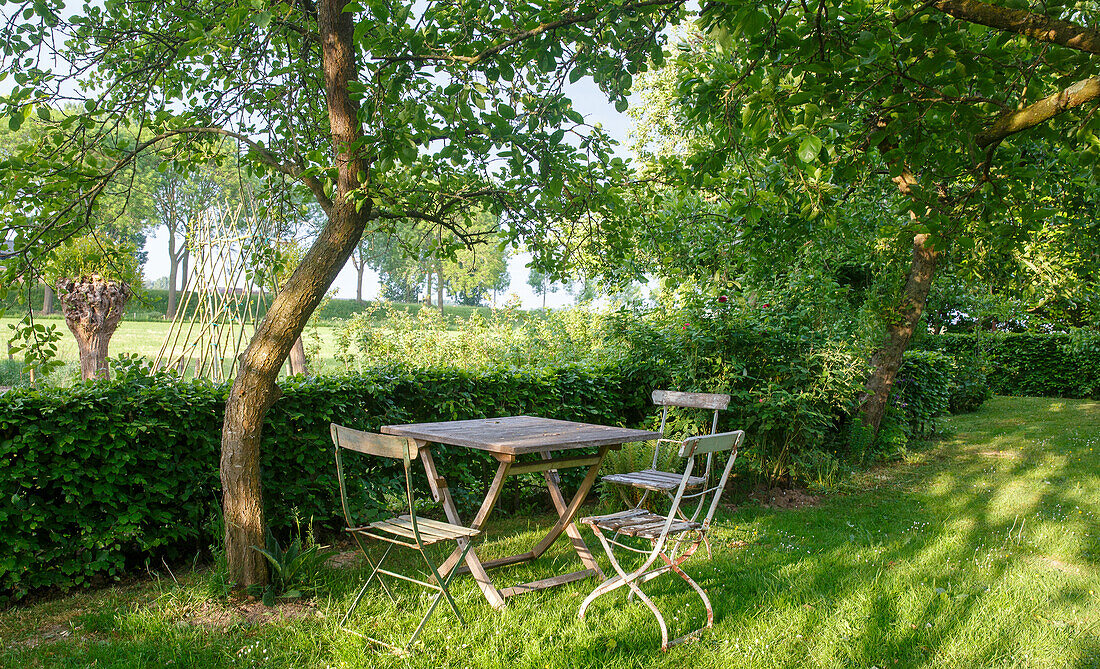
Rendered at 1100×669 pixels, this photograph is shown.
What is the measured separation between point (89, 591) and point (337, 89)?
3.31 m

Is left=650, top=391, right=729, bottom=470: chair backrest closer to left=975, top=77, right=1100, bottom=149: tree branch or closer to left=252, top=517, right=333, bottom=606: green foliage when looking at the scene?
left=975, top=77, right=1100, bottom=149: tree branch

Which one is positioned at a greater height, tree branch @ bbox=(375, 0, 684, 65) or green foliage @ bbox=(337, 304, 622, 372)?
tree branch @ bbox=(375, 0, 684, 65)

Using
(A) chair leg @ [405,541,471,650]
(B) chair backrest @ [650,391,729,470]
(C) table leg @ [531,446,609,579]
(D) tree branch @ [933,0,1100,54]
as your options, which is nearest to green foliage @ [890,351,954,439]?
(B) chair backrest @ [650,391,729,470]

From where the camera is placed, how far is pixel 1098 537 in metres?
5.43

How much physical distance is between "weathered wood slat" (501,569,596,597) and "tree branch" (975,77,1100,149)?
3331 mm

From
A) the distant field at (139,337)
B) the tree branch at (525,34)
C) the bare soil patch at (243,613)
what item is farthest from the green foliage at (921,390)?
the distant field at (139,337)

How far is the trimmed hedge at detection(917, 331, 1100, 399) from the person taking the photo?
16.0 meters

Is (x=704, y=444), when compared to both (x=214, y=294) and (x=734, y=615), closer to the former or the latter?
(x=734, y=615)

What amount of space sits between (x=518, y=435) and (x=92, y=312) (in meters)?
7.77

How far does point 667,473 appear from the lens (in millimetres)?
5715

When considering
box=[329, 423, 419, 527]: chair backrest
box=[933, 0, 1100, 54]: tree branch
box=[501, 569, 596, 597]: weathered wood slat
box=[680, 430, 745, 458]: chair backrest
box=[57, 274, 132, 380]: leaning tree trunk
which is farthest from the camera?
box=[57, 274, 132, 380]: leaning tree trunk

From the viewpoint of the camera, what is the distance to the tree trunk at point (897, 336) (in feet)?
27.4

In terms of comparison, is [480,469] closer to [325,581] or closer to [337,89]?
[325,581]

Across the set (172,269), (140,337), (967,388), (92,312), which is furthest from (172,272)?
(967,388)
